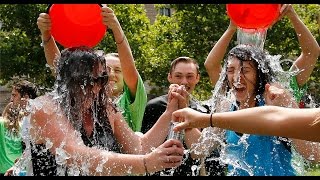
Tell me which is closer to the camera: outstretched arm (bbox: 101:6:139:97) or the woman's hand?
the woman's hand

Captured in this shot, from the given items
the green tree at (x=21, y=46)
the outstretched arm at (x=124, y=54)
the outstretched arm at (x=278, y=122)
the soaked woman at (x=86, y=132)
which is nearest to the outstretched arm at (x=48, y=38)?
the outstretched arm at (x=124, y=54)

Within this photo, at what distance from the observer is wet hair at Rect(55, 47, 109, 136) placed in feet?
11.0

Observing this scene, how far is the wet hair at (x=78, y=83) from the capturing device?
3344 mm

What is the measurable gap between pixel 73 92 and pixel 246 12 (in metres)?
1.70

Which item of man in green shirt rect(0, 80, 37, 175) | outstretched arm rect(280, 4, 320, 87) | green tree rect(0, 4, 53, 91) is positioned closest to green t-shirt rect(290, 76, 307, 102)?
outstretched arm rect(280, 4, 320, 87)

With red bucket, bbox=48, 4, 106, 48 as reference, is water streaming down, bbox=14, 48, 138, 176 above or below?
below

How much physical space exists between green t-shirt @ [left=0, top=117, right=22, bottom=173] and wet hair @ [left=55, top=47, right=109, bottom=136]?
2.25 meters

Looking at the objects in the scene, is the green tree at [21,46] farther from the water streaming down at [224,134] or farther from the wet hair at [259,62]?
the wet hair at [259,62]

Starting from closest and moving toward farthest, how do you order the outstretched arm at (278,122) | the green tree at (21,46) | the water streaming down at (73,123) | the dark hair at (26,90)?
the outstretched arm at (278,122) < the water streaming down at (73,123) < the dark hair at (26,90) < the green tree at (21,46)

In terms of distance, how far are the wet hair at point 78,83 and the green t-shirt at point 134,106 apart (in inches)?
39.0

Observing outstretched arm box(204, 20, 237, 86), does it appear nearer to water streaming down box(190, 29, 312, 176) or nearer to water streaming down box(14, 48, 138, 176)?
water streaming down box(190, 29, 312, 176)

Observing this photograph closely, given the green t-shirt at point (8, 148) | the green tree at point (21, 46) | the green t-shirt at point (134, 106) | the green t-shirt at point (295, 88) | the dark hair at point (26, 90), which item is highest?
the green t-shirt at point (295, 88)

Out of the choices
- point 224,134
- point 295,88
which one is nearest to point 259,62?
point 224,134
